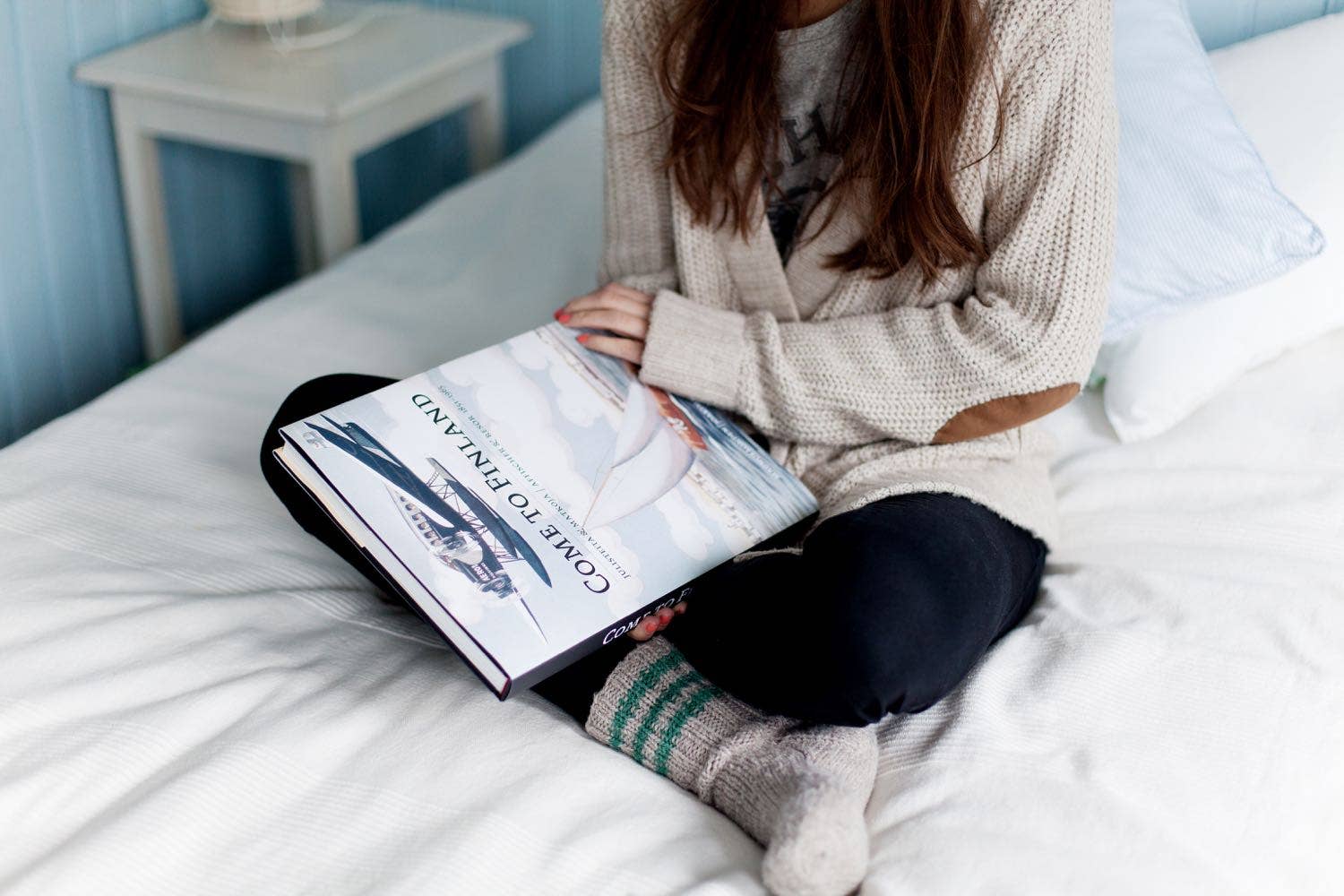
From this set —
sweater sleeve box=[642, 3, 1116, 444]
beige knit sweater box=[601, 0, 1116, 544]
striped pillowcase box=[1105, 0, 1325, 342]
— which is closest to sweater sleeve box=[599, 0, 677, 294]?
beige knit sweater box=[601, 0, 1116, 544]

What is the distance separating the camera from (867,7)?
2.99ft

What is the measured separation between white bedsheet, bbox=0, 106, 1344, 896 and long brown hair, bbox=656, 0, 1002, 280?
0.29m

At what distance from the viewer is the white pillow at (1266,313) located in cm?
106

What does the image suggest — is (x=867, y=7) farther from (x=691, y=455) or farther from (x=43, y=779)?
(x=43, y=779)

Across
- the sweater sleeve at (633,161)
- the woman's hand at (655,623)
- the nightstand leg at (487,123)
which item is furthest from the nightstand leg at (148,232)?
the woman's hand at (655,623)

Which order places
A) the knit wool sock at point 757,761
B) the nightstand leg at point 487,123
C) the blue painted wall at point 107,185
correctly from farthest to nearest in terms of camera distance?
the nightstand leg at point 487,123 → the blue painted wall at point 107,185 → the knit wool sock at point 757,761

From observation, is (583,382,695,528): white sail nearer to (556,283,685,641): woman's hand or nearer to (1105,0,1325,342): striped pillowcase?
(556,283,685,641): woman's hand

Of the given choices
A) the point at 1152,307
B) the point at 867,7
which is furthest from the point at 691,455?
the point at 1152,307

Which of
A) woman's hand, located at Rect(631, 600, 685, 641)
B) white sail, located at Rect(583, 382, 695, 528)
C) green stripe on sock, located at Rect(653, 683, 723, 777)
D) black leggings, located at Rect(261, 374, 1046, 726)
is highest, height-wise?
white sail, located at Rect(583, 382, 695, 528)

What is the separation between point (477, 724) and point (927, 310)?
46 cm

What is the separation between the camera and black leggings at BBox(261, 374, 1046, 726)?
Result: 29.3 inches

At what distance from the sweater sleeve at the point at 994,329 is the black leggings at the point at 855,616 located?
94mm

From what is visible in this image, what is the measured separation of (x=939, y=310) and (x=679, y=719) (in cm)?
37

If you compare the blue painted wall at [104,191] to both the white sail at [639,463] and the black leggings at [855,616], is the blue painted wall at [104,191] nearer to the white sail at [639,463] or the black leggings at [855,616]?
the black leggings at [855,616]
